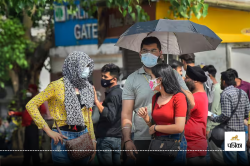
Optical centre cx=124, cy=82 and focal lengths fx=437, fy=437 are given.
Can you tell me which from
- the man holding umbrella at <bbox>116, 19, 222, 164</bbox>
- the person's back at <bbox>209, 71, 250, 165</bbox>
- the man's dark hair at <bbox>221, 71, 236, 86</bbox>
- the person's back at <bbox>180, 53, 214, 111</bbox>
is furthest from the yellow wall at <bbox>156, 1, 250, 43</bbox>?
the man holding umbrella at <bbox>116, 19, 222, 164</bbox>

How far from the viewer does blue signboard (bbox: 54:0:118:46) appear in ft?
37.1

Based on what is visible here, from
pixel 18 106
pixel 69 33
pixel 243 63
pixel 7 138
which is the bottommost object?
pixel 7 138

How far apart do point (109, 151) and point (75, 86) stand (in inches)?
63.7

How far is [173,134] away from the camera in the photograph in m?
4.16

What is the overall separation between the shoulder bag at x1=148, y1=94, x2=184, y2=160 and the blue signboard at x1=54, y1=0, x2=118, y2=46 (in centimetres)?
739

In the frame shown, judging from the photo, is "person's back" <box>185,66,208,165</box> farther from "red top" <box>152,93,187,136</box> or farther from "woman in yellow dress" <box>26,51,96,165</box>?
"woman in yellow dress" <box>26,51,96,165</box>

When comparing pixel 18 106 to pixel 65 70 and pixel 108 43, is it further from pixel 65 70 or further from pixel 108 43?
pixel 65 70

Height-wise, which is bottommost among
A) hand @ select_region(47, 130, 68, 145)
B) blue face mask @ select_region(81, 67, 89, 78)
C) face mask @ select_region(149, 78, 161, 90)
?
hand @ select_region(47, 130, 68, 145)

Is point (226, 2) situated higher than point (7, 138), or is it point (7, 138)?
point (226, 2)

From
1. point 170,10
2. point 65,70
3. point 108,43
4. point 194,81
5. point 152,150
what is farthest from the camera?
point 108,43

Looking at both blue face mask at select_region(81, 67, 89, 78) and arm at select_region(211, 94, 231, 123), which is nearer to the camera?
blue face mask at select_region(81, 67, 89, 78)

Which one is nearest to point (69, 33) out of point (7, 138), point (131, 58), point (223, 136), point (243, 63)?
point (131, 58)

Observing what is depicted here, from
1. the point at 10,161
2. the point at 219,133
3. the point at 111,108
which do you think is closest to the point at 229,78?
the point at 219,133

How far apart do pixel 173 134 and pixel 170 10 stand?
182 inches
